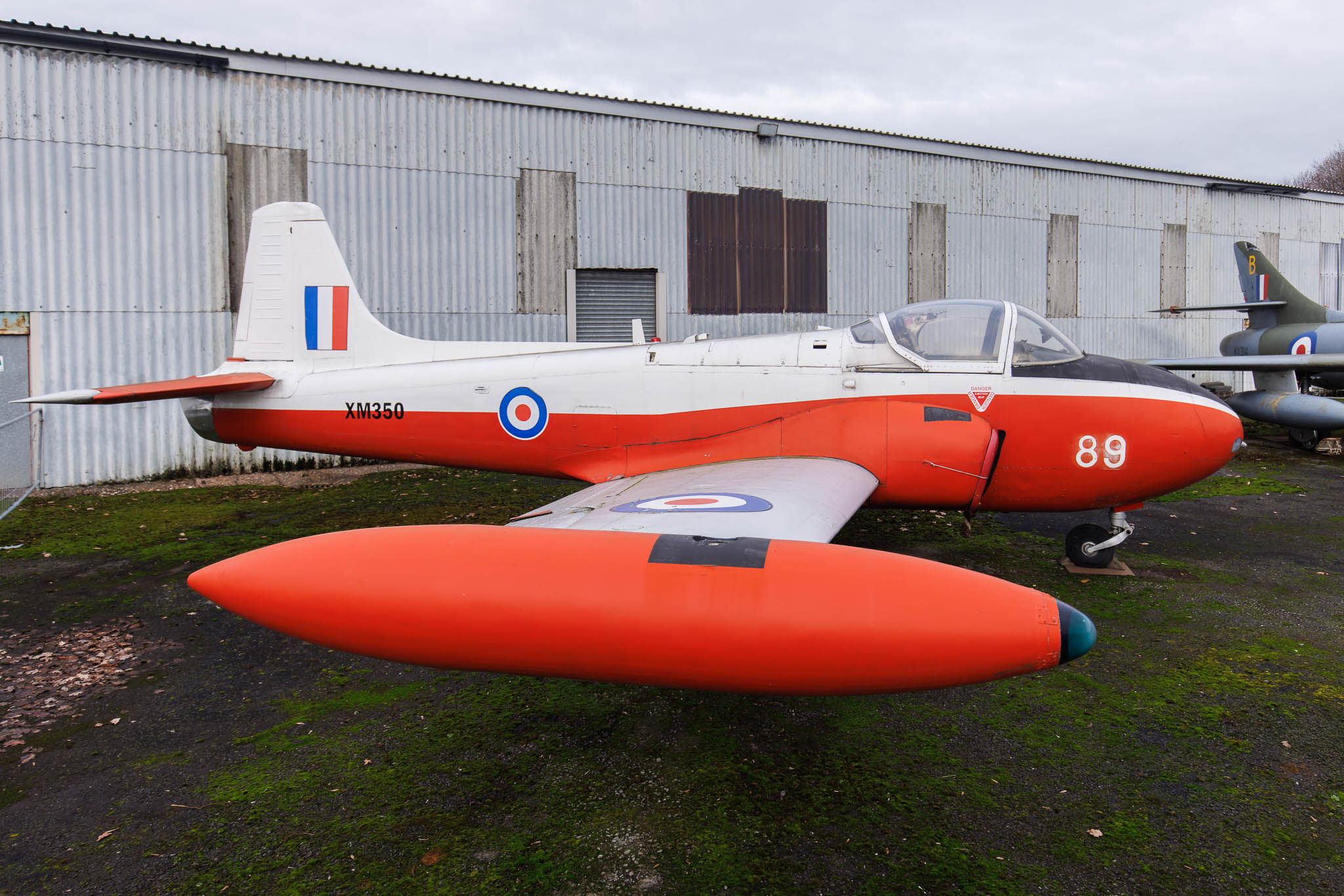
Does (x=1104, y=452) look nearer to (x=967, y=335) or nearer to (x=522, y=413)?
(x=967, y=335)

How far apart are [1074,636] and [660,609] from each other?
1.47 metres

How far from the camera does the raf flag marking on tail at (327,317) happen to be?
21.3 ft

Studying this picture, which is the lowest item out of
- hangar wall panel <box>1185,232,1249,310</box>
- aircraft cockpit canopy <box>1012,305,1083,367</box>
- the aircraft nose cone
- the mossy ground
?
the mossy ground

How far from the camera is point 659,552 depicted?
3.05 metres

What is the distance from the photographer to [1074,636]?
2.61 m

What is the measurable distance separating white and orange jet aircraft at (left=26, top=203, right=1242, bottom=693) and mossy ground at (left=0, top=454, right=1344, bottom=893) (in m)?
0.63

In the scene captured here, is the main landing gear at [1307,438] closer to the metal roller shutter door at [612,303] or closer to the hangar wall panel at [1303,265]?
the hangar wall panel at [1303,265]

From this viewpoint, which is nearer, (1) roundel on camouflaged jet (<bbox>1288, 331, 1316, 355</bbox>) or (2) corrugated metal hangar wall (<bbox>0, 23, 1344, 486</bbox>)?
(2) corrugated metal hangar wall (<bbox>0, 23, 1344, 486</bbox>)

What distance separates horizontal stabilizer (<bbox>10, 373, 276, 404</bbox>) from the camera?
561 centimetres

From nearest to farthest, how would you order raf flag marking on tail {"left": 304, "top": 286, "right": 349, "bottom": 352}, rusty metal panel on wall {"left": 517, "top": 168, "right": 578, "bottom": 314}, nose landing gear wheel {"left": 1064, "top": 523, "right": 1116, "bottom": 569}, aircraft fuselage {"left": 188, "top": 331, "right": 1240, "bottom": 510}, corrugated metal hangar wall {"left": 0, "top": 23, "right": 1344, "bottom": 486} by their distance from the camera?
aircraft fuselage {"left": 188, "top": 331, "right": 1240, "bottom": 510}, nose landing gear wheel {"left": 1064, "top": 523, "right": 1116, "bottom": 569}, raf flag marking on tail {"left": 304, "top": 286, "right": 349, "bottom": 352}, corrugated metal hangar wall {"left": 0, "top": 23, "right": 1344, "bottom": 486}, rusty metal panel on wall {"left": 517, "top": 168, "right": 578, "bottom": 314}

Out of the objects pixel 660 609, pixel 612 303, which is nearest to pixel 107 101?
pixel 612 303

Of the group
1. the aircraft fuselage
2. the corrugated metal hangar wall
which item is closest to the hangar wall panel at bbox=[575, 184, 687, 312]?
the corrugated metal hangar wall

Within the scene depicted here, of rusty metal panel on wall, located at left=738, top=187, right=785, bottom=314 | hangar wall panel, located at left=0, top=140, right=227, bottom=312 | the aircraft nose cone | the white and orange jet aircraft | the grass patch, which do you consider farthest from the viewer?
rusty metal panel on wall, located at left=738, top=187, right=785, bottom=314

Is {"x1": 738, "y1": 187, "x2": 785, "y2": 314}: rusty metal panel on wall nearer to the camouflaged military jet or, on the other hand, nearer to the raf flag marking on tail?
the camouflaged military jet
